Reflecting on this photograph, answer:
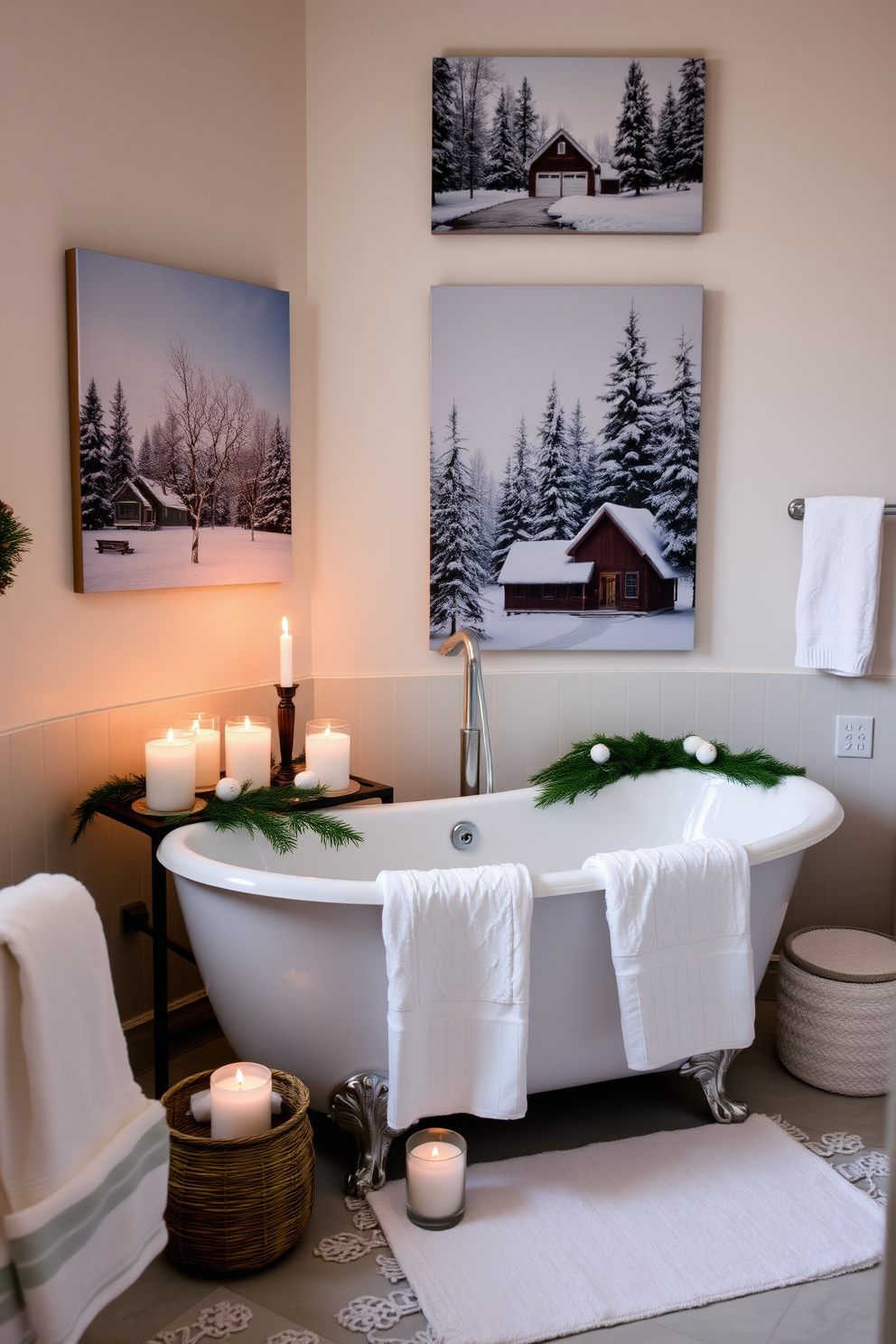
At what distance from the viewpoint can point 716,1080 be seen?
235 centimetres

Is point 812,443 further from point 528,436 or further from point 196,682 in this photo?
point 196,682

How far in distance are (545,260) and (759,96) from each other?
2.16 ft

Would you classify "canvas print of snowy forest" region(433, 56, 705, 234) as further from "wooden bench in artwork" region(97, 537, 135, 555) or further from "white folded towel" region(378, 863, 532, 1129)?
"white folded towel" region(378, 863, 532, 1129)

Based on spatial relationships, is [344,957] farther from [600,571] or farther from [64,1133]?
[600,571]

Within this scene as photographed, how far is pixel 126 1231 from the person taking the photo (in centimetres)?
147

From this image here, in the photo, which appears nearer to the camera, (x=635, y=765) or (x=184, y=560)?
(x=184, y=560)

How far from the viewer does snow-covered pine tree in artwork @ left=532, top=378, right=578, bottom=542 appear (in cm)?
292

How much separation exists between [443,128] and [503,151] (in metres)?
0.16

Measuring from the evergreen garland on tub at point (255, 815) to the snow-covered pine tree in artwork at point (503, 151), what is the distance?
1616 mm

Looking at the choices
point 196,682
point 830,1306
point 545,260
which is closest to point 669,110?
point 545,260

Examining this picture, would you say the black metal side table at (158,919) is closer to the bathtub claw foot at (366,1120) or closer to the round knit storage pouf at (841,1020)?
the bathtub claw foot at (366,1120)

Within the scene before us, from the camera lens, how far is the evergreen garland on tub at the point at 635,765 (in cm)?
276

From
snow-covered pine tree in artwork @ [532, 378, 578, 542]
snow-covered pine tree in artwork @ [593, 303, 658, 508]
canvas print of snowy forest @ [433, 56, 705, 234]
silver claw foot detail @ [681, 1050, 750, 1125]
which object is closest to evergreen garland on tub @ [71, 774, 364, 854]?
silver claw foot detail @ [681, 1050, 750, 1125]

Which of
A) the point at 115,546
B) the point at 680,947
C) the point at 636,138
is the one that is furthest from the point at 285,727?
the point at 636,138
